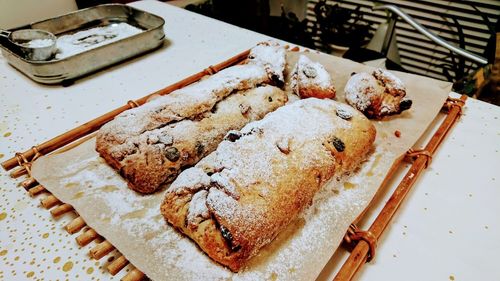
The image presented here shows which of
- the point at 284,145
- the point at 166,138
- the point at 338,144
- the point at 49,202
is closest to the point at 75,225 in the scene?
the point at 49,202

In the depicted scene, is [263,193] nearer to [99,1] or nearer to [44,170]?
[44,170]

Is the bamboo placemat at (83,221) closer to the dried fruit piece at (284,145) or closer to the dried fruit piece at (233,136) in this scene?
the dried fruit piece at (284,145)

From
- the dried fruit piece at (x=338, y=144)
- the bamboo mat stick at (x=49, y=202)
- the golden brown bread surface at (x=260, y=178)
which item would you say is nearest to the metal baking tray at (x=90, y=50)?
the bamboo mat stick at (x=49, y=202)

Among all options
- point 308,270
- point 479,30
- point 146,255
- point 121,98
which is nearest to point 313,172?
point 308,270

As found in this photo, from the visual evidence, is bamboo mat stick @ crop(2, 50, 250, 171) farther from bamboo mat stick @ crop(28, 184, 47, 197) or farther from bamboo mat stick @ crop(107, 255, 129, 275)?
bamboo mat stick @ crop(107, 255, 129, 275)

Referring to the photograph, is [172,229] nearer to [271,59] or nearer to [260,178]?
[260,178]

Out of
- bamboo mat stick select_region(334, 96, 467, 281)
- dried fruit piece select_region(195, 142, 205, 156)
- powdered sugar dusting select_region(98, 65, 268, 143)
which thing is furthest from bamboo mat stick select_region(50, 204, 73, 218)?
bamboo mat stick select_region(334, 96, 467, 281)
